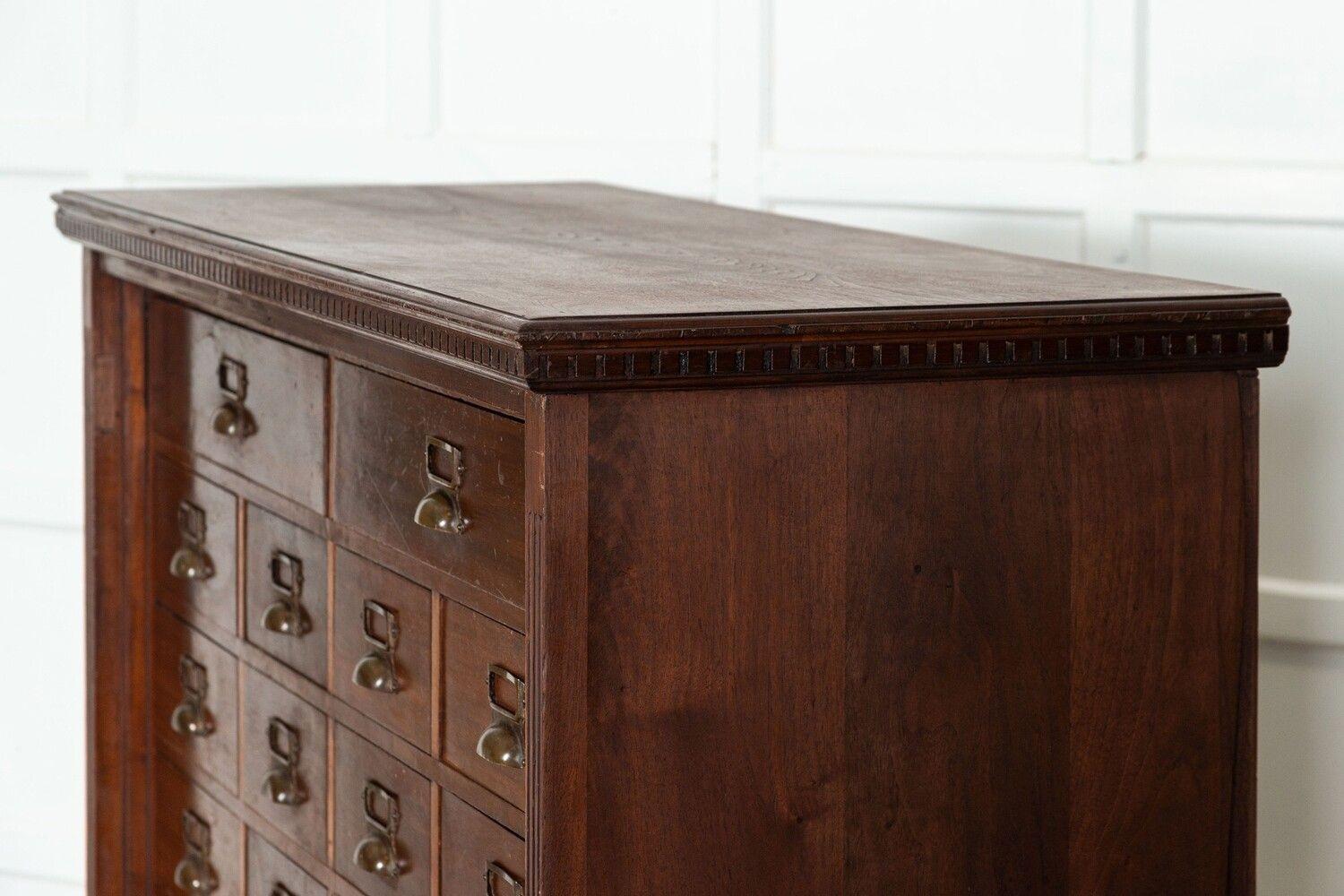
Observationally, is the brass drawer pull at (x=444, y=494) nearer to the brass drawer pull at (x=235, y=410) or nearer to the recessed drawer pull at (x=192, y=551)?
the brass drawer pull at (x=235, y=410)

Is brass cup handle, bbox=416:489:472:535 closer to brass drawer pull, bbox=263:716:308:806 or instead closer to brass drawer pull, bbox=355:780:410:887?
brass drawer pull, bbox=355:780:410:887

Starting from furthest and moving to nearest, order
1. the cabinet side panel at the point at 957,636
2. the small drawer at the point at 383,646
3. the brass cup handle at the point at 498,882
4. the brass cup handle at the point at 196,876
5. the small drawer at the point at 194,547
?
1. the brass cup handle at the point at 196,876
2. the small drawer at the point at 194,547
3. the small drawer at the point at 383,646
4. the brass cup handle at the point at 498,882
5. the cabinet side panel at the point at 957,636

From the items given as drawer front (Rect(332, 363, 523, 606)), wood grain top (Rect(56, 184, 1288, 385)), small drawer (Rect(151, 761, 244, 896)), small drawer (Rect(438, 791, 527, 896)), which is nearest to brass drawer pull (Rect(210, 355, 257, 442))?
wood grain top (Rect(56, 184, 1288, 385))

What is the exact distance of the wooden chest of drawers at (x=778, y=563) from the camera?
136 cm

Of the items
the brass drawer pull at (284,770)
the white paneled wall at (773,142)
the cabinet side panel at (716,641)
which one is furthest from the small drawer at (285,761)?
the white paneled wall at (773,142)

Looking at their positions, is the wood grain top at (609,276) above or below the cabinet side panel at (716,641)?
above

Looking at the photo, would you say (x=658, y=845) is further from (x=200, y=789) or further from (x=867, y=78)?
(x=867, y=78)

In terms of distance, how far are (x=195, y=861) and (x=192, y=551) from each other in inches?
16.1

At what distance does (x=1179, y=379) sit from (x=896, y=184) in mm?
1098

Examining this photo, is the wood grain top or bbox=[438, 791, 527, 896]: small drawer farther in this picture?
bbox=[438, 791, 527, 896]: small drawer

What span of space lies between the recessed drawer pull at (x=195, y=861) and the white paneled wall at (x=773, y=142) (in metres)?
1.17

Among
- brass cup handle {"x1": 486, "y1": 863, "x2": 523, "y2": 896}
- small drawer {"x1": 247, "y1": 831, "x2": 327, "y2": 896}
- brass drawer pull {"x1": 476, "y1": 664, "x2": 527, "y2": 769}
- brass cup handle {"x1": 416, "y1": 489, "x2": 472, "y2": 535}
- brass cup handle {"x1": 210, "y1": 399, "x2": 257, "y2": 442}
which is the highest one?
brass cup handle {"x1": 210, "y1": 399, "x2": 257, "y2": 442}

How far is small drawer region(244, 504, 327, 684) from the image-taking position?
75.4 inches

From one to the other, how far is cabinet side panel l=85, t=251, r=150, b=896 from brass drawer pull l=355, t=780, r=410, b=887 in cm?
72
